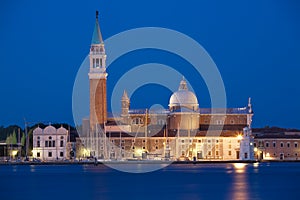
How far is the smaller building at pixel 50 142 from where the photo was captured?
364 ft

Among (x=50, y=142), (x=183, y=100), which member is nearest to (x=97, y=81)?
(x=50, y=142)

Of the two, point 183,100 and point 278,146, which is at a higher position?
point 183,100

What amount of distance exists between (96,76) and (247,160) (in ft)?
67.7

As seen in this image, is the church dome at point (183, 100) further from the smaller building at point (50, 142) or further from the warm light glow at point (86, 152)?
the smaller building at point (50, 142)

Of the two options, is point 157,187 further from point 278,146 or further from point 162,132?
point 278,146

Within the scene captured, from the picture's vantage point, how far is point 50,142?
111 m

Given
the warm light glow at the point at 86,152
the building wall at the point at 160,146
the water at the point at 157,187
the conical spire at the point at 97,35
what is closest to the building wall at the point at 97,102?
the building wall at the point at 160,146

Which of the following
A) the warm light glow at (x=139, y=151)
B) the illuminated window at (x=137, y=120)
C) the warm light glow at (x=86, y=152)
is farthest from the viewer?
the illuminated window at (x=137, y=120)

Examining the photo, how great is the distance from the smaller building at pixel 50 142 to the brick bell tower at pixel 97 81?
179 inches

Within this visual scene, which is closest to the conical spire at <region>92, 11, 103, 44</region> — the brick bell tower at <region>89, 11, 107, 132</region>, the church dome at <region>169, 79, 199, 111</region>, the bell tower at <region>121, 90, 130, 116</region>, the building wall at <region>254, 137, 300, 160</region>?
the brick bell tower at <region>89, 11, 107, 132</region>

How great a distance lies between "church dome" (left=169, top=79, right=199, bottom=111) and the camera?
11044 centimetres

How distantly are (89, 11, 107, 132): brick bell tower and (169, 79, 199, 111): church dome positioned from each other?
8.36 m

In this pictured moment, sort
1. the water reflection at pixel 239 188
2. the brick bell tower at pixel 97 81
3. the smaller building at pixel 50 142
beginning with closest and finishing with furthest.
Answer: the water reflection at pixel 239 188
the brick bell tower at pixel 97 81
the smaller building at pixel 50 142

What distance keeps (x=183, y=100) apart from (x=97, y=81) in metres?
10.7
